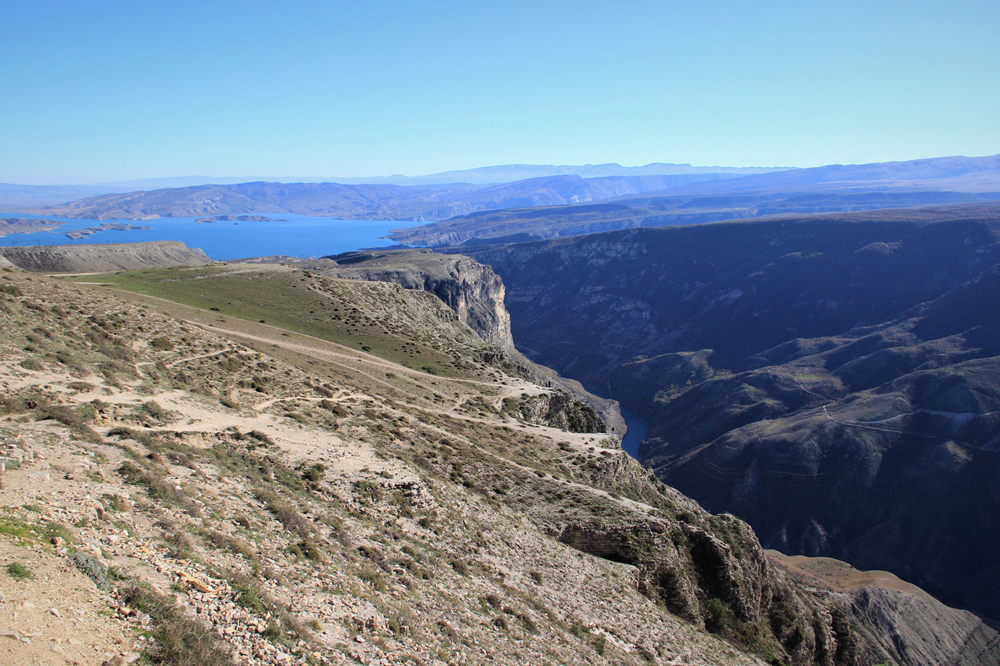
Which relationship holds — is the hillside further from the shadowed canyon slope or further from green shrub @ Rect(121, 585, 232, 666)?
the shadowed canyon slope

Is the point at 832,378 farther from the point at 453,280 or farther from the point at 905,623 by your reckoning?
the point at 453,280

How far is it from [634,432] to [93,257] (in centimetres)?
10030

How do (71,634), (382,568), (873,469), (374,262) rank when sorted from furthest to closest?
(374,262)
(873,469)
(382,568)
(71,634)

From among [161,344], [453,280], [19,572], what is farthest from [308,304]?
[453,280]

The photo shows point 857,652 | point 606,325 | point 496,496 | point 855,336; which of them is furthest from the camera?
point 606,325

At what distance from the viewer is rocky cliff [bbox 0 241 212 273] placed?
6756cm

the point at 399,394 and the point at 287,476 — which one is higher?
the point at 287,476

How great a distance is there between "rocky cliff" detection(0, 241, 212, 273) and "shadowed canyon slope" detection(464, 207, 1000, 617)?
84523 mm

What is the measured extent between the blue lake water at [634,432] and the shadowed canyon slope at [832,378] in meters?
2.44

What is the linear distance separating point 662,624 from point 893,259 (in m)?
174

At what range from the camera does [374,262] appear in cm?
12719

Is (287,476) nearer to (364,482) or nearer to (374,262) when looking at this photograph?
(364,482)

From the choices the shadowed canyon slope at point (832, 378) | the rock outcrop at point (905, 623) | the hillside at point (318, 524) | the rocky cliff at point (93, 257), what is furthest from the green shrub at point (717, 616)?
the rocky cliff at point (93, 257)

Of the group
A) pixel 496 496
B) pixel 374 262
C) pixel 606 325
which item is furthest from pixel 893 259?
pixel 496 496
